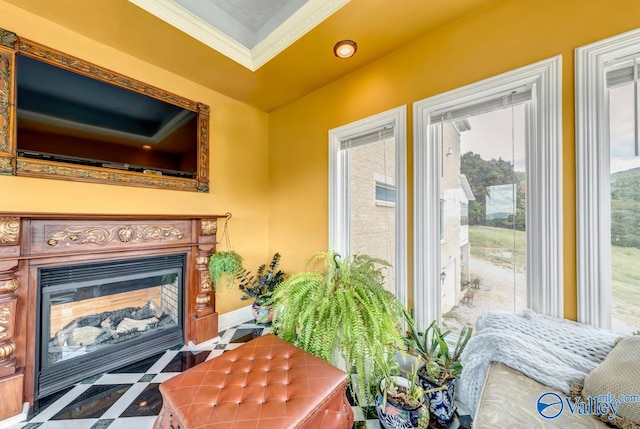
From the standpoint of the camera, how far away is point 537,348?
105cm

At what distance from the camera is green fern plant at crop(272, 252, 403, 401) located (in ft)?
4.29

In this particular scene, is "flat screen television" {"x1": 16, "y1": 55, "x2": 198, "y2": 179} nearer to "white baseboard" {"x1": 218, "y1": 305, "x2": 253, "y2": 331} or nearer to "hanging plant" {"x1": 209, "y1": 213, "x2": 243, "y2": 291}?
"hanging plant" {"x1": 209, "y1": 213, "x2": 243, "y2": 291}

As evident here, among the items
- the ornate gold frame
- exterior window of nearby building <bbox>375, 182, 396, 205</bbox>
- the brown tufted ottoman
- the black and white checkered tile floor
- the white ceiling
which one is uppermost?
the white ceiling

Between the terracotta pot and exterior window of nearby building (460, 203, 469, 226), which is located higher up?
exterior window of nearby building (460, 203, 469, 226)

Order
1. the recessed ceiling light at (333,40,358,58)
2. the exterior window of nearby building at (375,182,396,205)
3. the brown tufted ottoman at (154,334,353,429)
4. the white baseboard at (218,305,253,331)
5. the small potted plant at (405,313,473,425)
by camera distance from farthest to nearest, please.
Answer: the white baseboard at (218,305,253,331)
the exterior window of nearby building at (375,182,396,205)
the recessed ceiling light at (333,40,358,58)
the small potted plant at (405,313,473,425)
the brown tufted ottoman at (154,334,353,429)

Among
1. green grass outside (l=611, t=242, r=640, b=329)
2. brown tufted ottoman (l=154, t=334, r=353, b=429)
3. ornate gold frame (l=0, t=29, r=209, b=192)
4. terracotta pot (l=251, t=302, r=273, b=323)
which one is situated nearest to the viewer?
brown tufted ottoman (l=154, t=334, r=353, b=429)

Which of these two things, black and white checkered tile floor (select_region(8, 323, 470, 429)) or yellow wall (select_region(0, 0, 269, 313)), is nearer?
black and white checkered tile floor (select_region(8, 323, 470, 429))

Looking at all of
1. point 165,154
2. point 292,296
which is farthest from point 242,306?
point 165,154

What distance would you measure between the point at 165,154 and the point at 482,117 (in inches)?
99.2

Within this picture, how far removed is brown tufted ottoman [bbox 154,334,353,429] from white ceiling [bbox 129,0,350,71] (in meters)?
2.07

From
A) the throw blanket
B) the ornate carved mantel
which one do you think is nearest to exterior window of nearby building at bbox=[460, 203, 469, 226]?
the throw blanket

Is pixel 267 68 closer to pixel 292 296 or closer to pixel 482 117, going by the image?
pixel 482 117

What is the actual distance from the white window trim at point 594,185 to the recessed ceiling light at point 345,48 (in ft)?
4.24

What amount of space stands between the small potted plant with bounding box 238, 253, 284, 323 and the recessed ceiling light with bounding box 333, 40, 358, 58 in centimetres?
205
